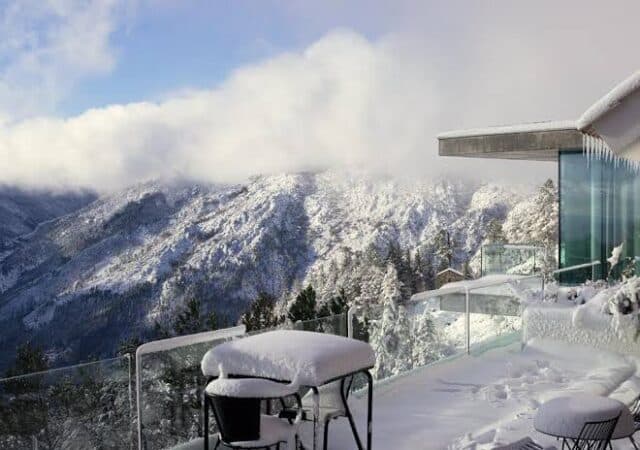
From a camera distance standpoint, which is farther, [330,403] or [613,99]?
[330,403]

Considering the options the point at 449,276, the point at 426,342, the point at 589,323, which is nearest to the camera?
the point at 426,342

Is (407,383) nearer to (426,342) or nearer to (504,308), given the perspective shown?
(426,342)

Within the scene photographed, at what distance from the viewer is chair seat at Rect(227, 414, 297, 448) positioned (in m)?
3.80

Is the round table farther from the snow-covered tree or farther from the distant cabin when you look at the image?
the distant cabin

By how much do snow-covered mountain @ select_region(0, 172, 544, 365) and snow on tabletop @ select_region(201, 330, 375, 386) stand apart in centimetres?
6050

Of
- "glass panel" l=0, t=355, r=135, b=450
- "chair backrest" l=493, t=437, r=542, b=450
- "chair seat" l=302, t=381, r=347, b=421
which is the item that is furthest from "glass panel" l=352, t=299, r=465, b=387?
"chair backrest" l=493, t=437, r=542, b=450

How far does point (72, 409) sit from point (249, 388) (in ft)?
6.02

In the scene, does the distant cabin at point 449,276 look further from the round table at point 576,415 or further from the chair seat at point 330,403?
the round table at point 576,415

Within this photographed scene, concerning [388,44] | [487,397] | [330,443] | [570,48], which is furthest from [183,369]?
[388,44]

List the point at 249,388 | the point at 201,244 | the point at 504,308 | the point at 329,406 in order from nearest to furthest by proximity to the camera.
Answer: the point at 249,388 → the point at 329,406 → the point at 504,308 → the point at 201,244

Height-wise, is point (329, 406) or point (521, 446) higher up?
point (329, 406)

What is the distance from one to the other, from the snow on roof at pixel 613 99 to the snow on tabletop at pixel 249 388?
85.3 inches

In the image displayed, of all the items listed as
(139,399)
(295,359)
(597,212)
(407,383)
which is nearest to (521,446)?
(295,359)

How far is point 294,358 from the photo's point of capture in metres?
3.99
